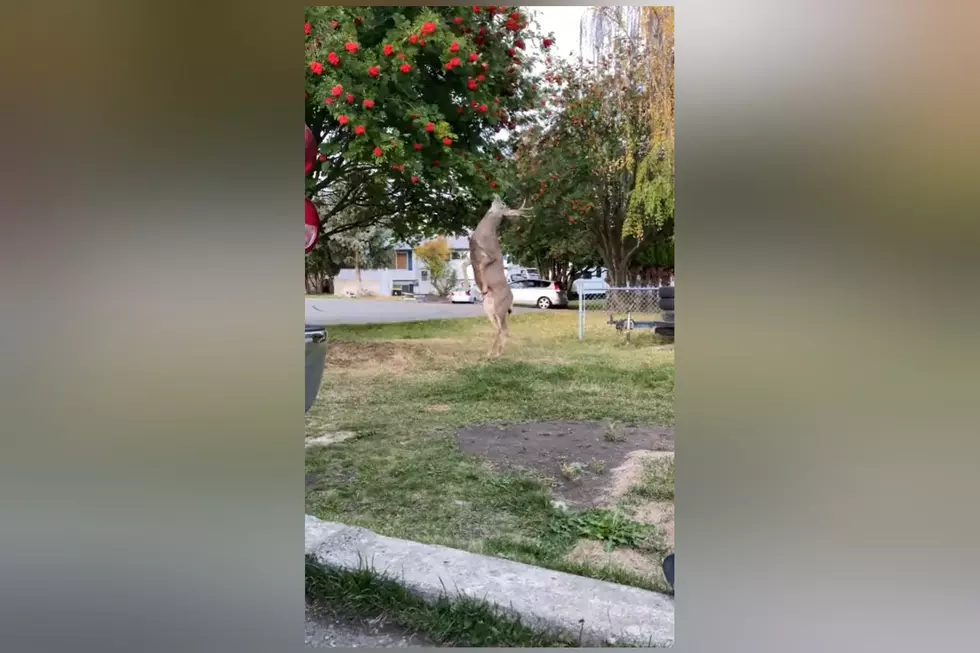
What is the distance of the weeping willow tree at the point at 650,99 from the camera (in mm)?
3179

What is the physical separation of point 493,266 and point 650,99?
1.31 m

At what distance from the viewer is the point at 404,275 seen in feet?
12.2

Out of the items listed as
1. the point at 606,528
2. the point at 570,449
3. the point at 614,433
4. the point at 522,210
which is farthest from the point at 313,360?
the point at 614,433

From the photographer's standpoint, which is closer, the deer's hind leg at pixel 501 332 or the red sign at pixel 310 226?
the red sign at pixel 310 226

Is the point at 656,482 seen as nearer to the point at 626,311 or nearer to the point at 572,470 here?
the point at 572,470

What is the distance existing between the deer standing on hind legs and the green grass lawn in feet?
0.51

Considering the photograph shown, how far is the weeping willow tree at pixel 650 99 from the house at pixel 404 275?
866 mm

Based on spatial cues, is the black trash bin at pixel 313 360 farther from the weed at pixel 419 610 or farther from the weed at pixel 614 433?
the weed at pixel 614 433

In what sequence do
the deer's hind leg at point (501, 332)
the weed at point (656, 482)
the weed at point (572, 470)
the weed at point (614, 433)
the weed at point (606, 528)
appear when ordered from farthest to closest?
the weed at point (614, 433) → the deer's hind leg at point (501, 332) → the weed at point (572, 470) → the weed at point (656, 482) → the weed at point (606, 528)

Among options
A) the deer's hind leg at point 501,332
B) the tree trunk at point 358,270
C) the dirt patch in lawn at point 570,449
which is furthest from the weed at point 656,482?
the tree trunk at point 358,270
